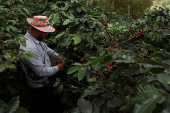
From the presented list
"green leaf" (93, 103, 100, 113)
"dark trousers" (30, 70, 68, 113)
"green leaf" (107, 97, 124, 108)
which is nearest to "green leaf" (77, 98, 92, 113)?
"green leaf" (93, 103, 100, 113)

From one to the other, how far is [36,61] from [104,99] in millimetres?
1214

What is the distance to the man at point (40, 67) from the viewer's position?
6.45 ft

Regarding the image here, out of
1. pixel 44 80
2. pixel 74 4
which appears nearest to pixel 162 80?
pixel 44 80

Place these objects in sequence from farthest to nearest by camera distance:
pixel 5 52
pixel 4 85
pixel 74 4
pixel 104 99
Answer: pixel 74 4, pixel 4 85, pixel 5 52, pixel 104 99

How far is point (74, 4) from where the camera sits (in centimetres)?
307

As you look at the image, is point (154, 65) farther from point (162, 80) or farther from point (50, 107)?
point (50, 107)

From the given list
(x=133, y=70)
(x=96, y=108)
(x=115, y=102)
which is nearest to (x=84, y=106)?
(x=96, y=108)

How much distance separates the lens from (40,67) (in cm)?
194

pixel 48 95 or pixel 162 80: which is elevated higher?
pixel 162 80

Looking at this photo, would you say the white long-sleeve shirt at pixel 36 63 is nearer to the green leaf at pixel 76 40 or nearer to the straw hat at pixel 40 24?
the straw hat at pixel 40 24

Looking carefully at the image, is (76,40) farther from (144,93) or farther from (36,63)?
(144,93)

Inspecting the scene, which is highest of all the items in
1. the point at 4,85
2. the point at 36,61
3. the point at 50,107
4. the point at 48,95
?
the point at 36,61

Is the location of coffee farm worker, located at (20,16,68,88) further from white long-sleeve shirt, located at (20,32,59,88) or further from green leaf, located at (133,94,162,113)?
green leaf, located at (133,94,162,113)

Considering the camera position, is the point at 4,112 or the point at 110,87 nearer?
the point at 4,112
